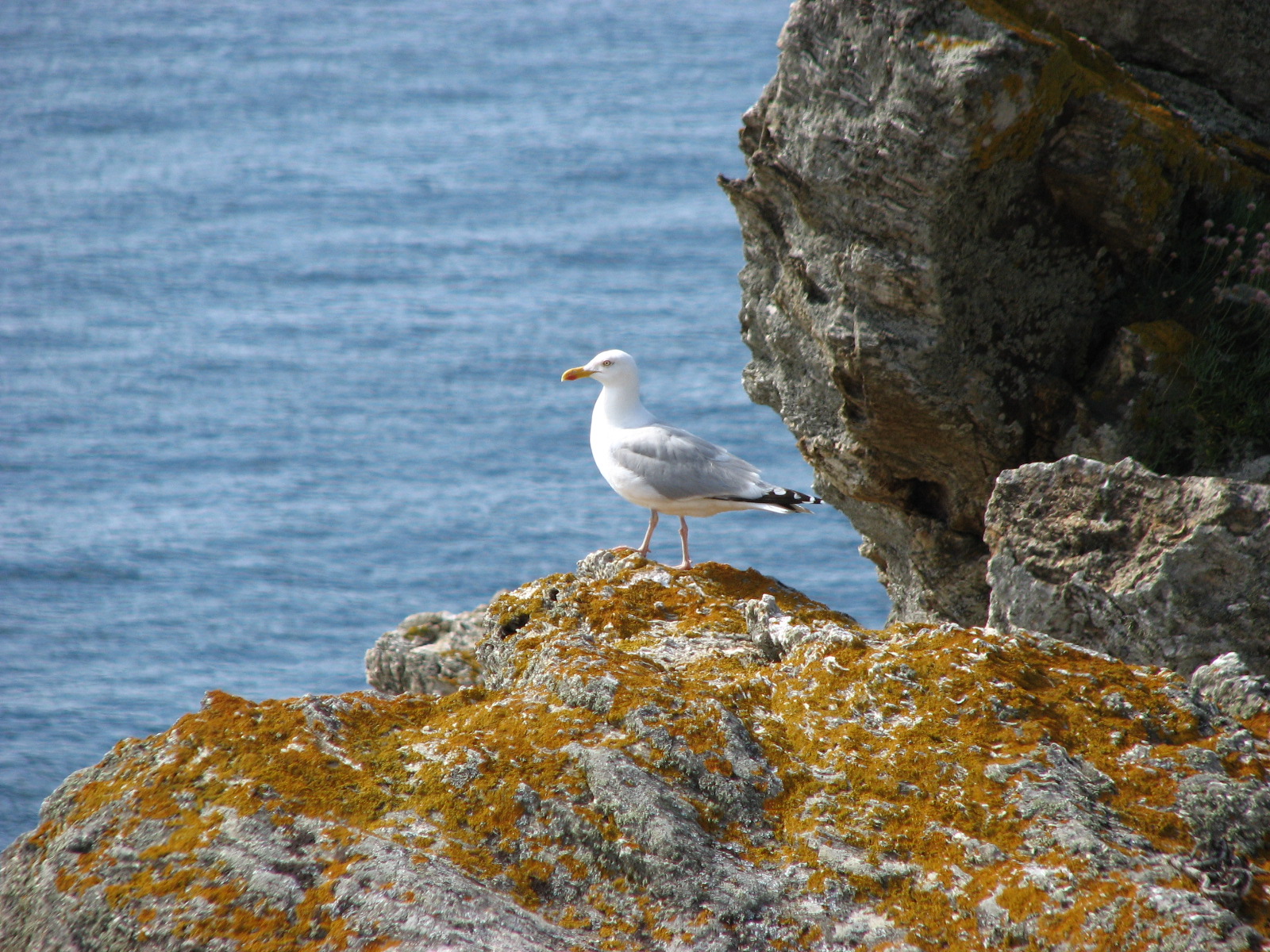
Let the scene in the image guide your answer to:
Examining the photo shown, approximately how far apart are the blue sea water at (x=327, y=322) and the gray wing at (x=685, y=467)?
13.8 metres

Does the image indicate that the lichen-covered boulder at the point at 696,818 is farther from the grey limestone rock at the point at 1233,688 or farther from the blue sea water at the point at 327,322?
the blue sea water at the point at 327,322

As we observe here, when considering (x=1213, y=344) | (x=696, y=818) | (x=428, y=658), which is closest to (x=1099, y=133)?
(x=1213, y=344)

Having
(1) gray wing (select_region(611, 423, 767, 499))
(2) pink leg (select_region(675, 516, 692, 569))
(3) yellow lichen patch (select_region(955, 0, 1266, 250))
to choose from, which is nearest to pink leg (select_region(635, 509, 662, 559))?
(2) pink leg (select_region(675, 516, 692, 569))

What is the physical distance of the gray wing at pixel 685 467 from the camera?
8.06m

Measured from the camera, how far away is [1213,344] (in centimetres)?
721

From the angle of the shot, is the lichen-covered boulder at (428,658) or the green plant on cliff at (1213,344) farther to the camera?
the lichen-covered boulder at (428,658)

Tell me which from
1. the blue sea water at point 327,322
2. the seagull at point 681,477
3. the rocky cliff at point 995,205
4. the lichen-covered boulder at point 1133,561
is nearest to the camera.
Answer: the lichen-covered boulder at point 1133,561

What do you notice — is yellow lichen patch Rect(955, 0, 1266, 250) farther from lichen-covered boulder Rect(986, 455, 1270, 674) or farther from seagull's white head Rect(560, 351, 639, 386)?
seagull's white head Rect(560, 351, 639, 386)

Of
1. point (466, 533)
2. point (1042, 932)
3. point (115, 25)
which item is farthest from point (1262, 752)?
point (115, 25)

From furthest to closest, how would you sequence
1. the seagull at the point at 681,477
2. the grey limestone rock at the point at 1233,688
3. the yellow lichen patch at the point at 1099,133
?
the seagull at the point at 681,477 < the yellow lichen patch at the point at 1099,133 < the grey limestone rock at the point at 1233,688

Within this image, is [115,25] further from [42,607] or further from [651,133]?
[42,607]

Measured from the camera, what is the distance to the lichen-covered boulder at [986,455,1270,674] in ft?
18.1

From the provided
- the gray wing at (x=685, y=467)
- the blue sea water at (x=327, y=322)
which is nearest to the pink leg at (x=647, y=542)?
the gray wing at (x=685, y=467)

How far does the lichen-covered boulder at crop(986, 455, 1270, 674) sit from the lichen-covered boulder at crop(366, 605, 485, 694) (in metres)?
4.58
